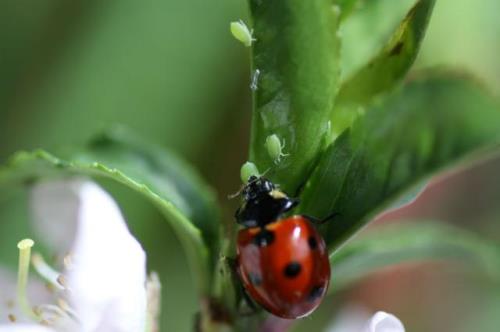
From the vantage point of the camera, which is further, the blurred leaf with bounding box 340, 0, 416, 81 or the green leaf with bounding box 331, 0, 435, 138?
the blurred leaf with bounding box 340, 0, 416, 81

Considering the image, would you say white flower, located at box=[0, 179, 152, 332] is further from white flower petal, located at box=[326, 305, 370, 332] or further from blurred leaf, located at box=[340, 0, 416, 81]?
white flower petal, located at box=[326, 305, 370, 332]

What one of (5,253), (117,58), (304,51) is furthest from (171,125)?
(304,51)

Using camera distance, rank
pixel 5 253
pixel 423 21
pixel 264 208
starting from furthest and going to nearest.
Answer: pixel 5 253
pixel 264 208
pixel 423 21

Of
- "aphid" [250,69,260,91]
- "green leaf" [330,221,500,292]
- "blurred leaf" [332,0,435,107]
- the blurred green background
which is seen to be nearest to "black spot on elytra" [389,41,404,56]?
"blurred leaf" [332,0,435,107]

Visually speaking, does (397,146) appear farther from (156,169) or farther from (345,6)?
(156,169)

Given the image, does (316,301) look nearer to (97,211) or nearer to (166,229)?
(97,211)

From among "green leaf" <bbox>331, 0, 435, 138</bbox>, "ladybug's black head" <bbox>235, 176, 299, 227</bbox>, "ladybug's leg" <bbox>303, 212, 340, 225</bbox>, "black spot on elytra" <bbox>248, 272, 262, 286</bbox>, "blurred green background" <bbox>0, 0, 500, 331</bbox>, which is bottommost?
"black spot on elytra" <bbox>248, 272, 262, 286</bbox>
